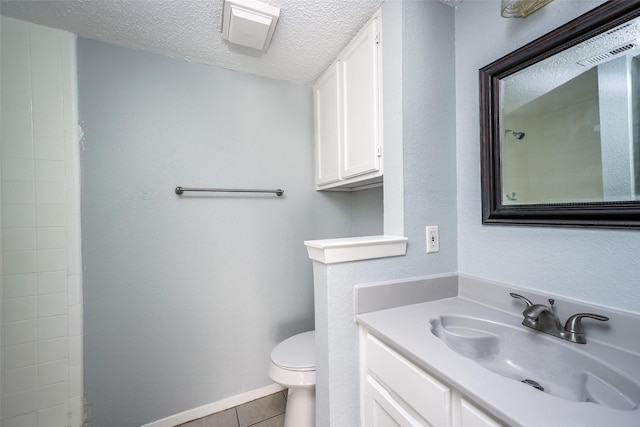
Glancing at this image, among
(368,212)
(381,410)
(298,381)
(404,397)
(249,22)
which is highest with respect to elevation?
(249,22)

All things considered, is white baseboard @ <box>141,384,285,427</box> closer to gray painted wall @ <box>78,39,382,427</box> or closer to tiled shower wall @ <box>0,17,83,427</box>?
gray painted wall @ <box>78,39,382,427</box>

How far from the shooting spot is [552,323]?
2.56 ft

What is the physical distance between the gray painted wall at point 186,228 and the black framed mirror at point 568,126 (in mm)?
849

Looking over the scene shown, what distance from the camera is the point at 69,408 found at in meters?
1.25

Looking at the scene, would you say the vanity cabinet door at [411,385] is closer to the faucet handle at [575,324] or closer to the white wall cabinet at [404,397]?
the white wall cabinet at [404,397]

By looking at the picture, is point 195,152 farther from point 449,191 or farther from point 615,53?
point 615,53

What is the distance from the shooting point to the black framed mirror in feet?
2.23

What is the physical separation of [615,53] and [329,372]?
138 cm

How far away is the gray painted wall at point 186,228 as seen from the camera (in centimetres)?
133

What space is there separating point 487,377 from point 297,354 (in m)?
1.00

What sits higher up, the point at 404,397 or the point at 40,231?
the point at 40,231

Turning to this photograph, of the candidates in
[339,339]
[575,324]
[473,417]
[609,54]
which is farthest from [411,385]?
[609,54]

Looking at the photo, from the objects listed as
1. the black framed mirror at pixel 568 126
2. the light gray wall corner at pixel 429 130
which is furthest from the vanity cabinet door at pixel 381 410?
the black framed mirror at pixel 568 126

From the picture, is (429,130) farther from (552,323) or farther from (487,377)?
(487,377)
